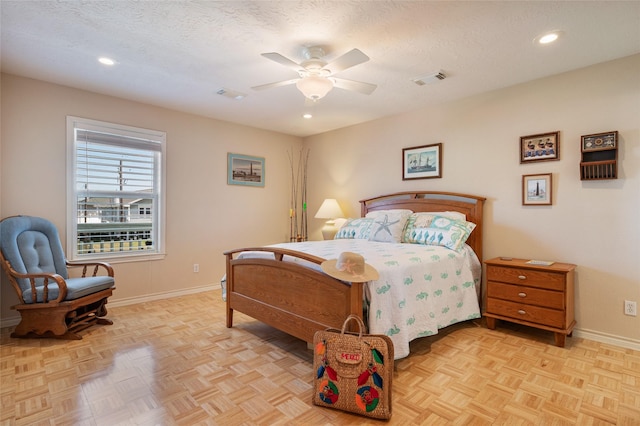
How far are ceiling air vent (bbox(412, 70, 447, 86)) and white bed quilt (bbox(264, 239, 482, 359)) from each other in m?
1.61

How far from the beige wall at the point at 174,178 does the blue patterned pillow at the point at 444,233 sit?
8.63 ft

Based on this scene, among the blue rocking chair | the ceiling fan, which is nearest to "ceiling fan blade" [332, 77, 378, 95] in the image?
the ceiling fan

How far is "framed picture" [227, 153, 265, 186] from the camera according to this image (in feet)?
15.6

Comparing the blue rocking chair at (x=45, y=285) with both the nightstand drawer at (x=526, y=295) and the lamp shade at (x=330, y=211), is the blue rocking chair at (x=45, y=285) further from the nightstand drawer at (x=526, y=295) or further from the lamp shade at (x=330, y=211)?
the nightstand drawer at (x=526, y=295)

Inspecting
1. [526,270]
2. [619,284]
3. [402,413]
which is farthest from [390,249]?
[619,284]

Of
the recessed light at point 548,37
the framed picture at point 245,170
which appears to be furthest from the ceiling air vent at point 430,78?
the framed picture at point 245,170

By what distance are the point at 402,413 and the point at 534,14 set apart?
2.58 m

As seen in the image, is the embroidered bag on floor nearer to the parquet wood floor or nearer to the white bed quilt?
the parquet wood floor

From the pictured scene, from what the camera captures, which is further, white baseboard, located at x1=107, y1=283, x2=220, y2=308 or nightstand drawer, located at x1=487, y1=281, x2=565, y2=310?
white baseboard, located at x1=107, y1=283, x2=220, y2=308

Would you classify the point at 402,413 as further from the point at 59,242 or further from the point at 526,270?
the point at 59,242

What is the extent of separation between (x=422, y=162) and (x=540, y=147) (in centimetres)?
124

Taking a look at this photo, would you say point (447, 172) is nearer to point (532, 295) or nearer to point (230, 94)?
point (532, 295)

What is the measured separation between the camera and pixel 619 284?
106 inches

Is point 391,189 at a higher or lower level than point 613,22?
lower
